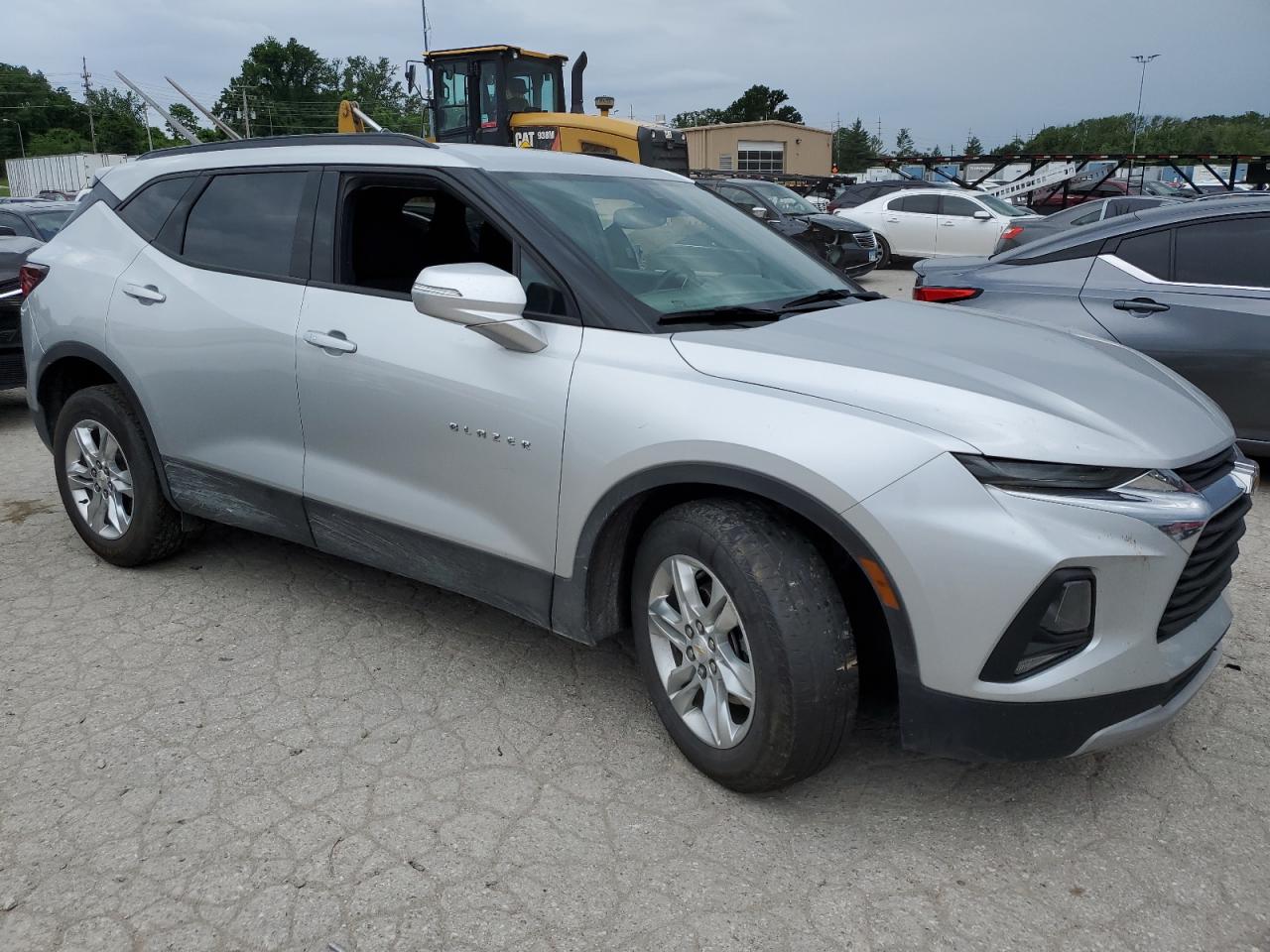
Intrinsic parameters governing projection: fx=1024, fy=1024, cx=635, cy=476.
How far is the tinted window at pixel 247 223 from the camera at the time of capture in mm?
3674

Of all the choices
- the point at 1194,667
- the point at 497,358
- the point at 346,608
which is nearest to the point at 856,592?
the point at 1194,667

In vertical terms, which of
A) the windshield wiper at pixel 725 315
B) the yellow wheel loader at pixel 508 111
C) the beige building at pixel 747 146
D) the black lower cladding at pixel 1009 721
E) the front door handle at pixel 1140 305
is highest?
the beige building at pixel 747 146

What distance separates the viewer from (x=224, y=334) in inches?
145

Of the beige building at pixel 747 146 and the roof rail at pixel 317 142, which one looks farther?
the beige building at pixel 747 146

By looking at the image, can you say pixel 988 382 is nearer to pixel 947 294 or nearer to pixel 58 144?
pixel 947 294

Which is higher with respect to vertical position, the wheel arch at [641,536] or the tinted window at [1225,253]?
the tinted window at [1225,253]

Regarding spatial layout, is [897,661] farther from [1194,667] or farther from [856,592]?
[1194,667]

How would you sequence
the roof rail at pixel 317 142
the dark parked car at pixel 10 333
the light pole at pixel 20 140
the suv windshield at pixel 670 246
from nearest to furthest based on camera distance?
the suv windshield at pixel 670 246
the roof rail at pixel 317 142
the dark parked car at pixel 10 333
the light pole at pixel 20 140

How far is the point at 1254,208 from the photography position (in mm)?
5262

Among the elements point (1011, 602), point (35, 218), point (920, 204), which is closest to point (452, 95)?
point (35, 218)

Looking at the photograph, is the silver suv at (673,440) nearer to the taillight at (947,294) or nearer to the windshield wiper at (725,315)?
the windshield wiper at (725,315)

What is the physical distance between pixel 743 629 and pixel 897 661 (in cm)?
39

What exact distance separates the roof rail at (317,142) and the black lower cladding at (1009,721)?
234cm

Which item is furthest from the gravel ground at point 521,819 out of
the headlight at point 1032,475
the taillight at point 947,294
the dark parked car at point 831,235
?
the dark parked car at point 831,235
